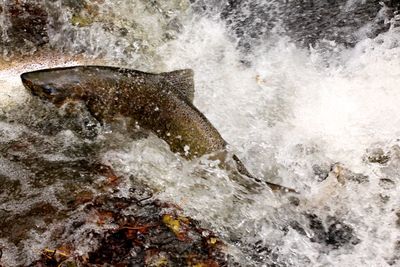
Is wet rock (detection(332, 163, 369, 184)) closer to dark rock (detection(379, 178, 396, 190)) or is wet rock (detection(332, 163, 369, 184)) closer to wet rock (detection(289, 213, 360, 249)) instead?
dark rock (detection(379, 178, 396, 190))

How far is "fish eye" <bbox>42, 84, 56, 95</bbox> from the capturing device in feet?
15.0

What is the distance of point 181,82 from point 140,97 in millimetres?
449

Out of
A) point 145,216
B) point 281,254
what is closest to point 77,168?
point 145,216

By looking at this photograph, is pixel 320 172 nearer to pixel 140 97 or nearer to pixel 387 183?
pixel 387 183

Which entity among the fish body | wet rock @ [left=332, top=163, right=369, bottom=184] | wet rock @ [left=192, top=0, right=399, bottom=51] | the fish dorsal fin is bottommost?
the fish body

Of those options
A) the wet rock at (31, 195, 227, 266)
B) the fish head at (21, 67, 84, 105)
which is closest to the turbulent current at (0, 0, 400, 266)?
the wet rock at (31, 195, 227, 266)

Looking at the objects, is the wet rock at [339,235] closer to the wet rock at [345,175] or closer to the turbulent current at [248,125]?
the turbulent current at [248,125]

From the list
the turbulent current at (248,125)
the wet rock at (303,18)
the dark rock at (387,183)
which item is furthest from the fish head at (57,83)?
the dark rock at (387,183)

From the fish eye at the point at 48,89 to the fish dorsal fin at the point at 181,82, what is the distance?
1.10 m

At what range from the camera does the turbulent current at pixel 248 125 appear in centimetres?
396

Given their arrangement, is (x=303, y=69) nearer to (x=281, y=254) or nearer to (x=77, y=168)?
(x=281, y=254)

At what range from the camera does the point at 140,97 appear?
4.54 m

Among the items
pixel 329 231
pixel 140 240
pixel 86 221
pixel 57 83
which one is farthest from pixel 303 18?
pixel 86 221

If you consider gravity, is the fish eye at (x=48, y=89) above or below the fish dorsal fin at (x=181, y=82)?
below
